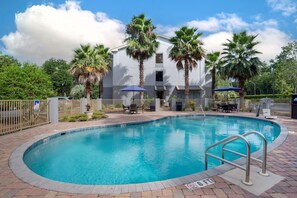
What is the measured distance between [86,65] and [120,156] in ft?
33.4

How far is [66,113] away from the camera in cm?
1376

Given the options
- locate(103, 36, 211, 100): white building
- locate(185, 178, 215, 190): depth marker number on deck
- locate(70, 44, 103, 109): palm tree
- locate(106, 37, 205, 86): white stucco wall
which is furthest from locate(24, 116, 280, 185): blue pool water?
locate(106, 37, 205, 86): white stucco wall

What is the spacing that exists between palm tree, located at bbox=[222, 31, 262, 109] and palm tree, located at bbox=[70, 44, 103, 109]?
42.7 feet

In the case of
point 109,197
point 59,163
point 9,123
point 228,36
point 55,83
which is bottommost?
point 59,163

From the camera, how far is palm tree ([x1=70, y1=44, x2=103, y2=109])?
15.0 meters

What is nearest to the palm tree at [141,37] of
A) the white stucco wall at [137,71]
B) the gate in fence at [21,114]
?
the white stucco wall at [137,71]

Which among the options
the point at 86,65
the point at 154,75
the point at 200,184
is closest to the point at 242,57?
the point at 154,75

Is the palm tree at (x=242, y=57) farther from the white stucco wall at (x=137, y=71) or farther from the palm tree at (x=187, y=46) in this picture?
the white stucco wall at (x=137, y=71)

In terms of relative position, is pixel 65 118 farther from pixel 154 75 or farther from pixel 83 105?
pixel 154 75

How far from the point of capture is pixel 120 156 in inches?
270

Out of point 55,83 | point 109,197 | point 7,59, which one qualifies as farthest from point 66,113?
point 55,83

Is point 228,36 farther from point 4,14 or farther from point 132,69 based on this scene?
point 4,14

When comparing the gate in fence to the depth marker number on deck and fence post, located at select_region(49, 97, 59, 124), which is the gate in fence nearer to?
fence post, located at select_region(49, 97, 59, 124)

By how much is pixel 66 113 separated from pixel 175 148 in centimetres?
930
